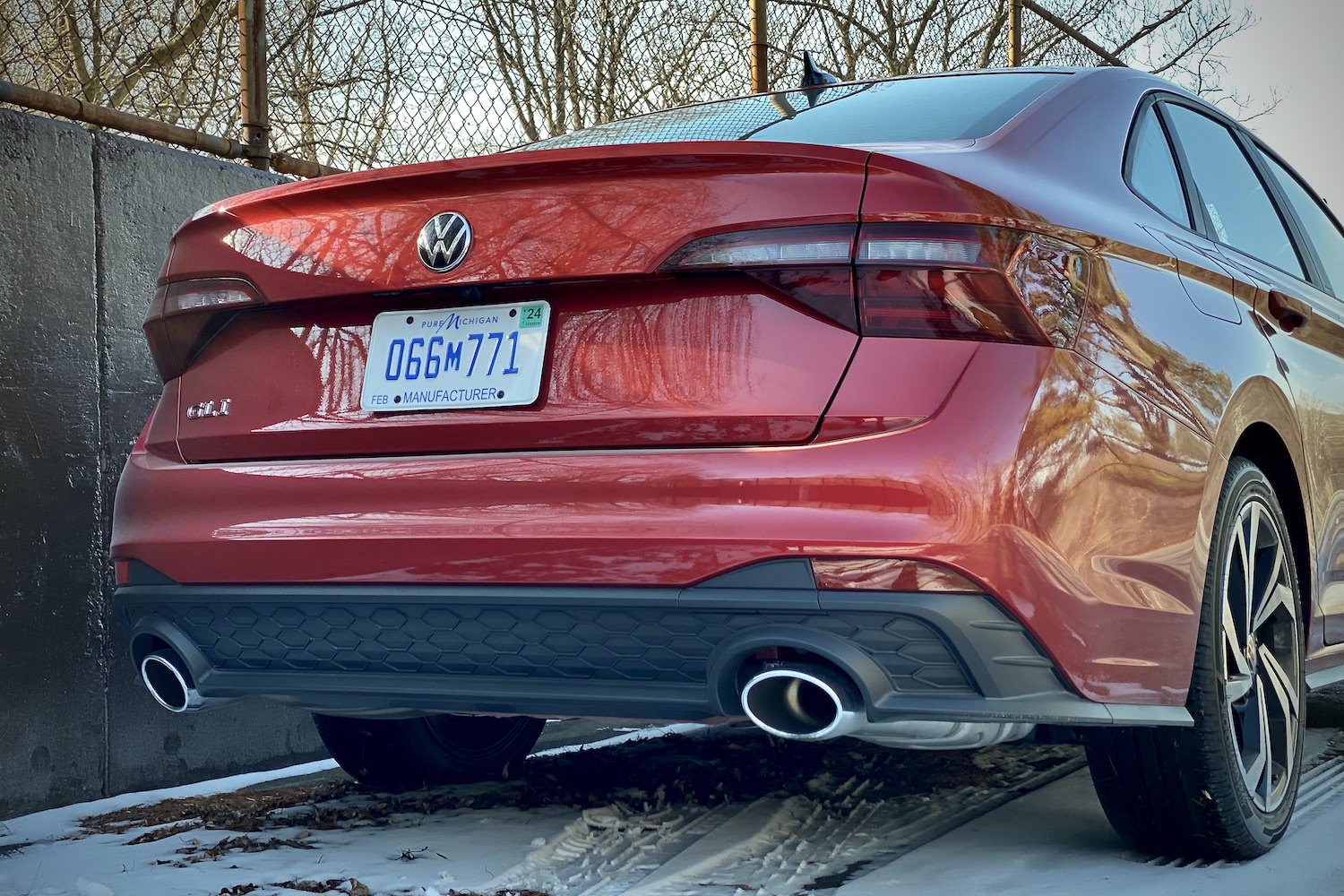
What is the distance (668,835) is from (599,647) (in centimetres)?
99

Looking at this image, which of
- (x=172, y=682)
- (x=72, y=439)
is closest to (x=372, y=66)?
(x=72, y=439)

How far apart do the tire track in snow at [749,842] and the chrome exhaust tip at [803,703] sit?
0.56m

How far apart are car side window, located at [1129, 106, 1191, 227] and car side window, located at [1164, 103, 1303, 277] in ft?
0.46

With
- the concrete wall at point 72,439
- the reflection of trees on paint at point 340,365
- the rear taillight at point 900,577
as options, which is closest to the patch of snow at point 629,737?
the concrete wall at point 72,439

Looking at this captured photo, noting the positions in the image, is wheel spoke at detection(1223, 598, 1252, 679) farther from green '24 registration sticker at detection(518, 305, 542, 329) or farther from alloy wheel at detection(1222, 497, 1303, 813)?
green '24 registration sticker at detection(518, 305, 542, 329)

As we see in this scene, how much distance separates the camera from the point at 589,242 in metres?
2.26

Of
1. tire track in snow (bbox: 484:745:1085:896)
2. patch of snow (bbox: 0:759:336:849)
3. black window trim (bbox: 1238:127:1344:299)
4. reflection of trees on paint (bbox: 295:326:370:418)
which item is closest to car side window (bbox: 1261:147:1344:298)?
black window trim (bbox: 1238:127:1344:299)

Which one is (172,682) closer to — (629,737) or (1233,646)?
(1233,646)

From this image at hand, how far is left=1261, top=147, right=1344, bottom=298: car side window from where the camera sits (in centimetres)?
390

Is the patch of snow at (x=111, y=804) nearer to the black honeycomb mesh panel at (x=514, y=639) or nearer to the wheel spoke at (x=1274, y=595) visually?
the black honeycomb mesh panel at (x=514, y=639)

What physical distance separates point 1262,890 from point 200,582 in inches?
75.7

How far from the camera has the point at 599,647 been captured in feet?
7.27

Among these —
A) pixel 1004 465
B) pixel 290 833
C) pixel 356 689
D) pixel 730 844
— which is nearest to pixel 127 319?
pixel 290 833

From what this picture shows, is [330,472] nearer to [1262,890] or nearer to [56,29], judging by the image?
[1262,890]
